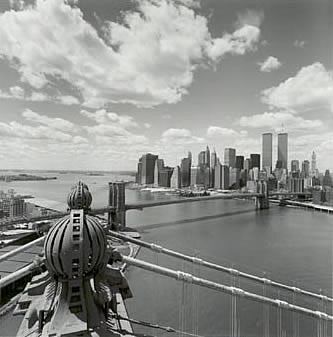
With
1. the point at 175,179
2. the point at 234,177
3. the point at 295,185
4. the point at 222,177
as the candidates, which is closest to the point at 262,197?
the point at 295,185

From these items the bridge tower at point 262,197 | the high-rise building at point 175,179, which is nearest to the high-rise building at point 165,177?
the high-rise building at point 175,179

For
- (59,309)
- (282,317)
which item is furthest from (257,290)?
(59,309)

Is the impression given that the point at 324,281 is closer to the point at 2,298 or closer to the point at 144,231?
the point at 2,298

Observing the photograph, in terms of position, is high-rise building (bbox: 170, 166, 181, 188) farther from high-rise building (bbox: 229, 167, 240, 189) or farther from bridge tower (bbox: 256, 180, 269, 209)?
bridge tower (bbox: 256, 180, 269, 209)

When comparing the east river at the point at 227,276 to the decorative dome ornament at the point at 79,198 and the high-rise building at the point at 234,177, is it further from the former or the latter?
the high-rise building at the point at 234,177

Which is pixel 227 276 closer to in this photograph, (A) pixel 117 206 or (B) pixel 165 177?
(A) pixel 117 206

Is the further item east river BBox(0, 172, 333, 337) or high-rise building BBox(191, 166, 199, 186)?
high-rise building BBox(191, 166, 199, 186)

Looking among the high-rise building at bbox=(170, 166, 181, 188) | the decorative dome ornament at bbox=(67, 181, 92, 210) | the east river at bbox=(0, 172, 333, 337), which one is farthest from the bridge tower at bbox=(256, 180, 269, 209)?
the decorative dome ornament at bbox=(67, 181, 92, 210)
